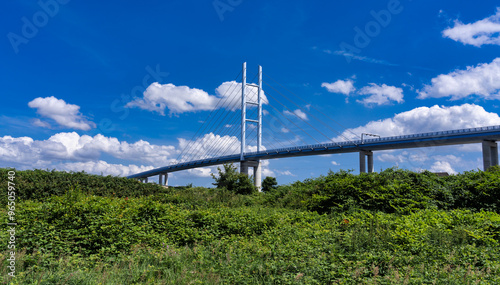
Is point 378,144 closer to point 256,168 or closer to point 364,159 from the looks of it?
point 364,159

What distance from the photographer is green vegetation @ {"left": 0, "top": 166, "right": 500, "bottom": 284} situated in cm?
464

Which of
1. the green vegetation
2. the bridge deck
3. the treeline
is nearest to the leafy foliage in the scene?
the treeline

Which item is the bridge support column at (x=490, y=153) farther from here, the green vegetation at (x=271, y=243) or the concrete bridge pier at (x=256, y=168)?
the concrete bridge pier at (x=256, y=168)

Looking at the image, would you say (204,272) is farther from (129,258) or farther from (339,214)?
(339,214)

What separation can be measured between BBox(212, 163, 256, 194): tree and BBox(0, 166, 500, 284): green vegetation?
10330mm

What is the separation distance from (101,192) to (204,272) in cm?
1084

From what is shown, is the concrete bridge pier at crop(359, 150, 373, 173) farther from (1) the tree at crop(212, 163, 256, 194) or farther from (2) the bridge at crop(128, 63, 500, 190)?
(1) the tree at crop(212, 163, 256, 194)

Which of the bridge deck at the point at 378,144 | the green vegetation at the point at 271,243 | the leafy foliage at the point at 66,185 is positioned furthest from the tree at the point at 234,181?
the bridge deck at the point at 378,144

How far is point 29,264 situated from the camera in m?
5.12

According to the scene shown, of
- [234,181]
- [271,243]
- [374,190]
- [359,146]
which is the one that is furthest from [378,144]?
[271,243]

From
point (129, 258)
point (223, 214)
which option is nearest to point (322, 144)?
point (223, 214)

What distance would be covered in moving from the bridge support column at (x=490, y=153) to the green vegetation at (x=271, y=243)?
29705 mm

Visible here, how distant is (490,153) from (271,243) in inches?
1497

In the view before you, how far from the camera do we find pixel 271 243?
20.9 ft
